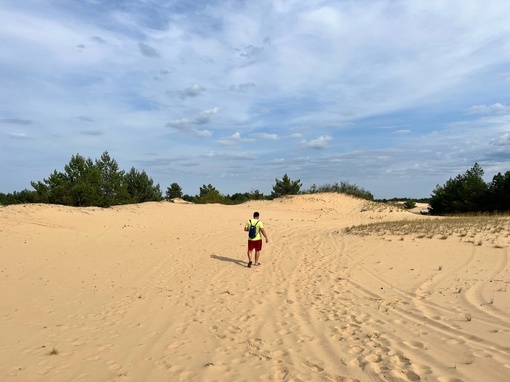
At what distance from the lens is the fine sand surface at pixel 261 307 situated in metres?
4.95

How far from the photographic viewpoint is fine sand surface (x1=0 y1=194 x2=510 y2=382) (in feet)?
16.2

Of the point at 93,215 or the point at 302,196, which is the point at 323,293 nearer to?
the point at 93,215

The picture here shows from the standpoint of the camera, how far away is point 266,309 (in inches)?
312

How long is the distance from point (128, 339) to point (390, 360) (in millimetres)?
4120

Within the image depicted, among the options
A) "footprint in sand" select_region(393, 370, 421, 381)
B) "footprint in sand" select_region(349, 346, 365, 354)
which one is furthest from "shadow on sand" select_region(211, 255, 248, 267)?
"footprint in sand" select_region(393, 370, 421, 381)

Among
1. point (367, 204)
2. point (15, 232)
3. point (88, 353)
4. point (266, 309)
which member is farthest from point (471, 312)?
point (367, 204)

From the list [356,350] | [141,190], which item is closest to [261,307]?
[356,350]

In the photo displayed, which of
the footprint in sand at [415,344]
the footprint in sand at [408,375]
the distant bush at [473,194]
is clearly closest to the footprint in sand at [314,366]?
the footprint in sand at [408,375]

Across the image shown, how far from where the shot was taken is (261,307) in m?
8.08

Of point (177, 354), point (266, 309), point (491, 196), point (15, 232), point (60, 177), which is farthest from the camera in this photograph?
point (491, 196)

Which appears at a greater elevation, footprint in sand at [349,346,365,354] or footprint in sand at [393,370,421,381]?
footprint in sand at [393,370,421,381]

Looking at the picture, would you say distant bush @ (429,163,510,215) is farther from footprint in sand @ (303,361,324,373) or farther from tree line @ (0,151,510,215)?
footprint in sand @ (303,361,324,373)

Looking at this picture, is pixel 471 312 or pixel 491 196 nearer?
pixel 471 312

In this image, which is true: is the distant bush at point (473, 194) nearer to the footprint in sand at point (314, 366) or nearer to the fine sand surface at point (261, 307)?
the fine sand surface at point (261, 307)
